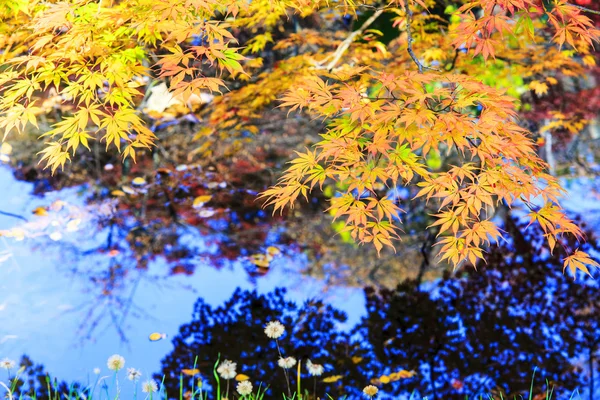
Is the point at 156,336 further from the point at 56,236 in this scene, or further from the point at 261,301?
the point at 56,236

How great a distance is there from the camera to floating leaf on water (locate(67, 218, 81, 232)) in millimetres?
5008

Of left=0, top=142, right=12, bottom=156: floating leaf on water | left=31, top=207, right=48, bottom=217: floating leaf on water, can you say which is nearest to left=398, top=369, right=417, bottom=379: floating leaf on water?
left=31, top=207, right=48, bottom=217: floating leaf on water

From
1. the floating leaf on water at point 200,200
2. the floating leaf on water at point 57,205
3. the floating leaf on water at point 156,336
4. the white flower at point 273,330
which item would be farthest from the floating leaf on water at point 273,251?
the floating leaf on water at point 57,205

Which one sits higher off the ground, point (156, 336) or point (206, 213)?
point (156, 336)

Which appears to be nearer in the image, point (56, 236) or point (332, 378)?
point (332, 378)

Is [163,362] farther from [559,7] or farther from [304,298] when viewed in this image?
[559,7]

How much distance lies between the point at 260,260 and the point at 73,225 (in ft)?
5.68

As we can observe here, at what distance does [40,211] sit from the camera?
5176 mm

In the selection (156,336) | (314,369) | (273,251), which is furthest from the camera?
(273,251)

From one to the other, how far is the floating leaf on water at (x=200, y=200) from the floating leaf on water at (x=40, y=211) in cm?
136

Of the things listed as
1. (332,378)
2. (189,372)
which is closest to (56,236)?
(189,372)

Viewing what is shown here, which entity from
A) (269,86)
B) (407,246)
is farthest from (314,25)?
(407,246)

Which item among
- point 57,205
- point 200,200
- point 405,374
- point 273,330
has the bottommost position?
point 200,200

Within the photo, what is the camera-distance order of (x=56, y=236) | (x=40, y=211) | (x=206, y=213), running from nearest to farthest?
1. (x=56, y=236)
2. (x=40, y=211)
3. (x=206, y=213)
